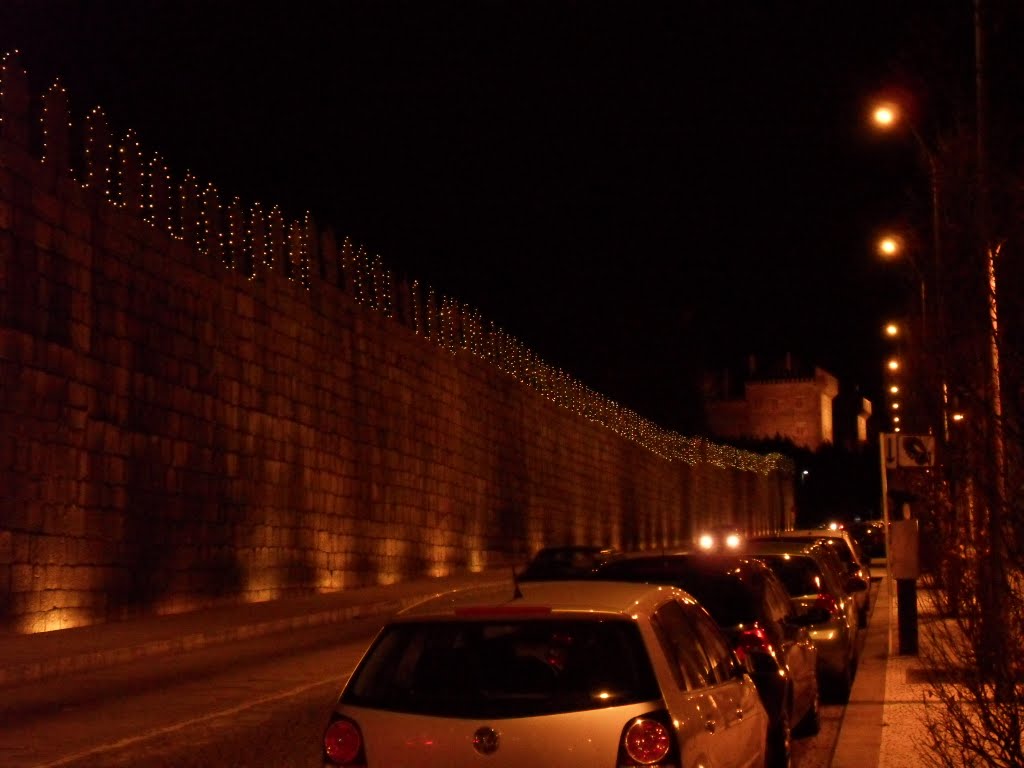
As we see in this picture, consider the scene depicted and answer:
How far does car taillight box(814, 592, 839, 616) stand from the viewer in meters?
Result: 14.2

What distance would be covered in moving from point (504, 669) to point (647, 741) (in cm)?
72

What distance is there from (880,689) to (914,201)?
4912 millimetres

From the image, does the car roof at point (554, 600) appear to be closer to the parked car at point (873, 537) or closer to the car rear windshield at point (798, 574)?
the car rear windshield at point (798, 574)

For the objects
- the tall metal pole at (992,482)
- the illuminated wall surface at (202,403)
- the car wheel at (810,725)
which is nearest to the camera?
the tall metal pole at (992,482)

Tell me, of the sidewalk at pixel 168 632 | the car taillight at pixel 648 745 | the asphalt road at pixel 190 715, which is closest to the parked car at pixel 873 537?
the sidewalk at pixel 168 632

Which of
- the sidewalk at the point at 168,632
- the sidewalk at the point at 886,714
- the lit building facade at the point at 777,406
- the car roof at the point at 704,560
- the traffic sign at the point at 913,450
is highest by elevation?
the lit building facade at the point at 777,406

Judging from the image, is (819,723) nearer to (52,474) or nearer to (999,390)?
(999,390)

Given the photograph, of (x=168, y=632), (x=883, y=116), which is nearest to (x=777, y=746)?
(x=883, y=116)

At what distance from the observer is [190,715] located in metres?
12.8

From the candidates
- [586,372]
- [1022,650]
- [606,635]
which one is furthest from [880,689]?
[586,372]

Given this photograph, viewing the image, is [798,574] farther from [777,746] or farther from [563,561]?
[563,561]

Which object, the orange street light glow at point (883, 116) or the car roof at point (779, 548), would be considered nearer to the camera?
the car roof at point (779, 548)

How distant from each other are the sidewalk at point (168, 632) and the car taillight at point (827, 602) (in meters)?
8.40

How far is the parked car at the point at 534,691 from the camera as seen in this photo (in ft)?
18.5
